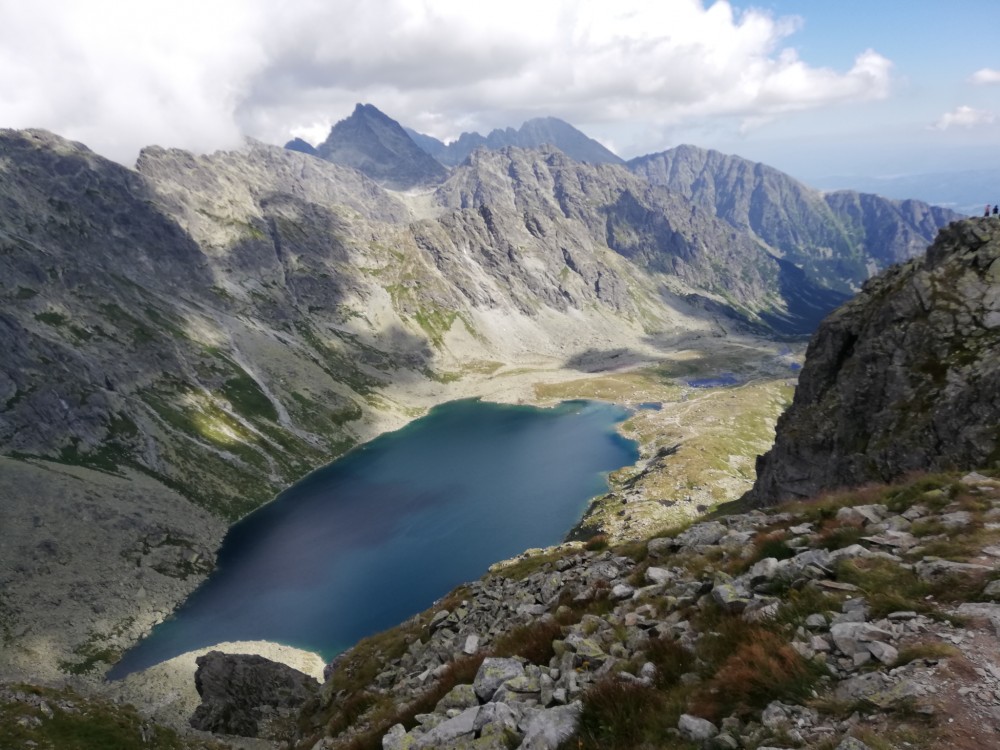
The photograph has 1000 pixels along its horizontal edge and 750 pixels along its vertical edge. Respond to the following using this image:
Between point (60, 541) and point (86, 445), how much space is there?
4085cm

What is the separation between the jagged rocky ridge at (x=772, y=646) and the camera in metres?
7.68

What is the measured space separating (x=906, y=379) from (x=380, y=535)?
98.2 m

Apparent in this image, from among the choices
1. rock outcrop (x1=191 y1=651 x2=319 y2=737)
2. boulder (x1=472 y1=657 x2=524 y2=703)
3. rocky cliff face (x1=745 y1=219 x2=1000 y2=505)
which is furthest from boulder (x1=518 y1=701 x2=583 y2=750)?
rock outcrop (x1=191 y1=651 x2=319 y2=737)

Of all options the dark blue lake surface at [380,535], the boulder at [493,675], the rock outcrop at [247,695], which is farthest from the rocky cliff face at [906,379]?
the dark blue lake surface at [380,535]

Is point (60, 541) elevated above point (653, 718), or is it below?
below

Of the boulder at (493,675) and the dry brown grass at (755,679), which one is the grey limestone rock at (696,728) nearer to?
the dry brown grass at (755,679)

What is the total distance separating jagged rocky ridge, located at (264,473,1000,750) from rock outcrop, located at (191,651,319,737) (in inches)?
1290

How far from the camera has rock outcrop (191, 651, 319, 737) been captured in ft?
148

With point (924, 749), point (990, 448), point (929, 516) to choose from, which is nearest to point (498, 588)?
point (929, 516)

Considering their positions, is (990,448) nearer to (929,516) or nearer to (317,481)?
(929,516)

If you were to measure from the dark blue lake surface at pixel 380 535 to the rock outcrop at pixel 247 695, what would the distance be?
95.9 ft

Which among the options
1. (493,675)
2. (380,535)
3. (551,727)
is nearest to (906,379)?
(493,675)

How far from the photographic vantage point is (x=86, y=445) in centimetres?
12675

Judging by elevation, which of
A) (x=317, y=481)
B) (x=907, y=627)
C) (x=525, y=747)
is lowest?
(x=317, y=481)
